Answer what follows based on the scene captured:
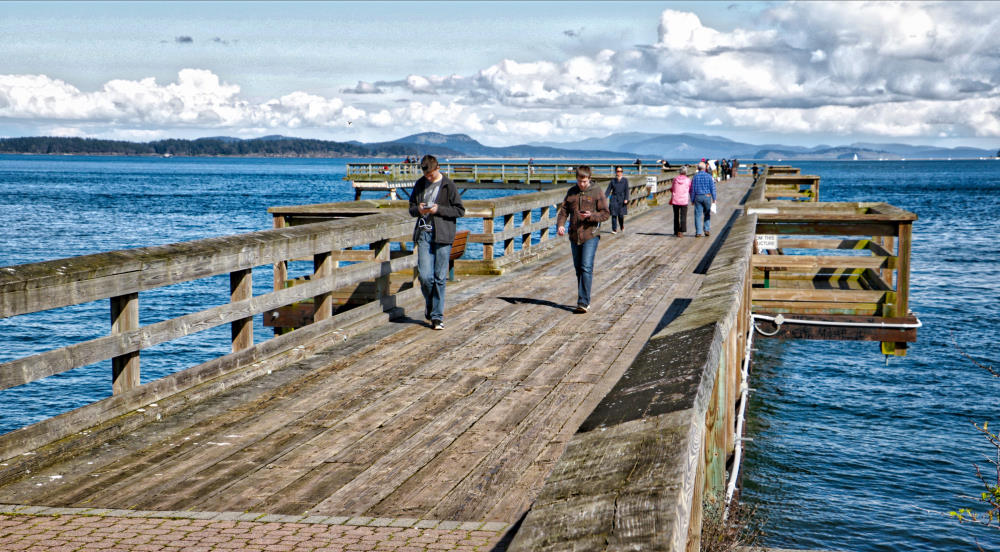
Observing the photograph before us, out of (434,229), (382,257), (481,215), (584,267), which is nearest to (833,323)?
(584,267)

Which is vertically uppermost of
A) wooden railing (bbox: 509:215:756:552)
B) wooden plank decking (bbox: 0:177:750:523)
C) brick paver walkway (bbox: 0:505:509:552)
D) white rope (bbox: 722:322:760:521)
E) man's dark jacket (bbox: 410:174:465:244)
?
man's dark jacket (bbox: 410:174:465:244)

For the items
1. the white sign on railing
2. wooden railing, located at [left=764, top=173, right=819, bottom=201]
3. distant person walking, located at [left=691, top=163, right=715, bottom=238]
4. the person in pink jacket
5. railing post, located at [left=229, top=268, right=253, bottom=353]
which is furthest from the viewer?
wooden railing, located at [left=764, top=173, right=819, bottom=201]

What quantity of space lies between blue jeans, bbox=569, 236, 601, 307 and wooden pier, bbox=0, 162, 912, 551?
0.70 m

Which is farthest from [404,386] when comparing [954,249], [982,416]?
[954,249]

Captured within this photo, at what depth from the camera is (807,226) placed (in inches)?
478

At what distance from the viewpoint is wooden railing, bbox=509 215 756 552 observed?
1.88 meters

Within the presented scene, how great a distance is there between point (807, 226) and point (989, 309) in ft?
58.3

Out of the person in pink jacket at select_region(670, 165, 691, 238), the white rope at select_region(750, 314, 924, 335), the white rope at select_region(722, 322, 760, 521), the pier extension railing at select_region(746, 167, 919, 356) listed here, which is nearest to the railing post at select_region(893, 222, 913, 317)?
the pier extension railing at select_region(746, 167, 919, 356)

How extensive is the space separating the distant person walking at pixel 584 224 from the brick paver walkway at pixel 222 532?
6.17 m

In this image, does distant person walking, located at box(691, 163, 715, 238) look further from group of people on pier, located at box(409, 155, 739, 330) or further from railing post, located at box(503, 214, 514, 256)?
group of people on pier, located at box(409, 155, 739, 330)

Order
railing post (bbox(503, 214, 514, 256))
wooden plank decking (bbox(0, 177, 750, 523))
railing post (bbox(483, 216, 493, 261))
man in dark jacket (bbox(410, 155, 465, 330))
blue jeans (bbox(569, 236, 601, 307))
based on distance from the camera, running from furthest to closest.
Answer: railing post (bbox(503, 214, 514, 256)) → railing post (bbox(483, 216, 493, 261)) → blue jeans (bbox(569, 236, 601, 307)) → man in dark jacket (bbox(410, 155, 465, 330)) → wooden plank decking (bbox(0, 177, 750, 523))

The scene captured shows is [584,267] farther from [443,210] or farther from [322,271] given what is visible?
[322,271]

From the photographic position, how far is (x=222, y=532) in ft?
13.2

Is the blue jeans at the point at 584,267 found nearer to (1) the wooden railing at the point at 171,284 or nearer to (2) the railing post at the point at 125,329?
(1) the wooden railing at the point at 171,284
